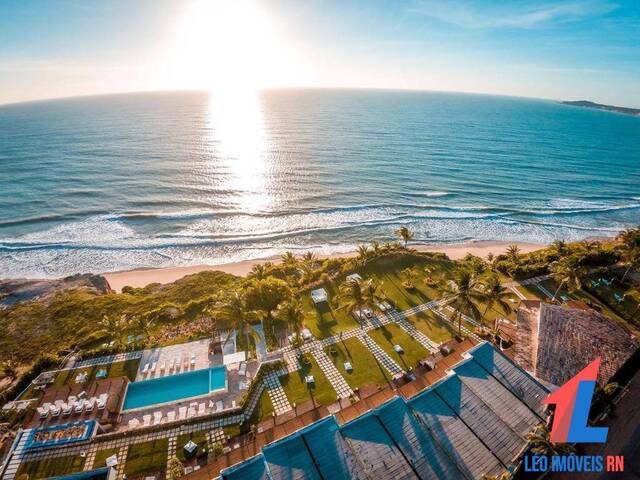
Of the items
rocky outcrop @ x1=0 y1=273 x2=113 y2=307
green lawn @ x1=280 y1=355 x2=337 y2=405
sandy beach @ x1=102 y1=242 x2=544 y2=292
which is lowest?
sandy beach @ x1=102 y1=242 x2=544 y2=292

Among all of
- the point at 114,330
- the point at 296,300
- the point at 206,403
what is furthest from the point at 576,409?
the point at 114,330

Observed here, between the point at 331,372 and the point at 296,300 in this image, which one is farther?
the point at 296,300

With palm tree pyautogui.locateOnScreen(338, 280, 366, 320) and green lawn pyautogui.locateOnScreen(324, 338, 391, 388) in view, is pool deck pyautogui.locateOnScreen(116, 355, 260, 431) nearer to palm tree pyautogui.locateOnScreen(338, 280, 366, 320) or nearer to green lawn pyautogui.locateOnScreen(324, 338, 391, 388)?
green lawn pyautogui.locateOnScreen(324, 338, 391, 388)

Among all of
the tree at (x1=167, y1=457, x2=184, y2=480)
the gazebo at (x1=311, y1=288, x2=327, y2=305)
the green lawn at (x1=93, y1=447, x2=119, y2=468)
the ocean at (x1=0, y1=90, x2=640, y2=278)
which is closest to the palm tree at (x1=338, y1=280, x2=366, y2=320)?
the gazebo at (x1=311, y1=288, x2=327, y2=305)

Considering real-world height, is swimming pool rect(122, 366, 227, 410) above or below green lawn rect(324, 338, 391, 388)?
below

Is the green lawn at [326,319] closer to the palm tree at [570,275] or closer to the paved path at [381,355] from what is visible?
the paved path at [381,355]

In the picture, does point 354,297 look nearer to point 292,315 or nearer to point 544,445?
point 292,315

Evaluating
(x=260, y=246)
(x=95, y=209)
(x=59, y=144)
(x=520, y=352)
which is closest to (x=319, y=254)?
(x=260, y=246)
